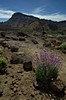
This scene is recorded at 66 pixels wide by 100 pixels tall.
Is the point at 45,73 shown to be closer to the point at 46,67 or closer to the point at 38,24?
the point at 46,67

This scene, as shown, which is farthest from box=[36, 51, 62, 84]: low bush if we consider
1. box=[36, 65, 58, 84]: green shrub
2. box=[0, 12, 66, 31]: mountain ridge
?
box=[0, 12, 66, 31]: mountain ridge

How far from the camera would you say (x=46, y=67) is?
26.4ft

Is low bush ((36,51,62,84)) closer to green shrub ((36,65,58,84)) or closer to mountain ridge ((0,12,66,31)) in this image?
green shrub ((36,65,58,84))

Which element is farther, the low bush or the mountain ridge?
the mountain ridge

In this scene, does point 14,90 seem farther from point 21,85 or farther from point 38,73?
point 38,73

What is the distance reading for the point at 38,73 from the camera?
8.04m

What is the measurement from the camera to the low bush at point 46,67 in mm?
7887

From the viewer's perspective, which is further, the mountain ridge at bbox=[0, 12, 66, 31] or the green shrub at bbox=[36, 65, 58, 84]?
the mountain ridge at bbox=[0, 12, 66, 31]

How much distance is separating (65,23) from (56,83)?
134320 mm

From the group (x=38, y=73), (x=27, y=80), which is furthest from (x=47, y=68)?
(x=27, y=80)

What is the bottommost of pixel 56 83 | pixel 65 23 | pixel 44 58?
pixel 65 23

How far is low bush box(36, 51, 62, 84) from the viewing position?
7887mm

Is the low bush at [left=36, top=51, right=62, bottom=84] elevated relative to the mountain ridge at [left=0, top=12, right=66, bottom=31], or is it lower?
elevated

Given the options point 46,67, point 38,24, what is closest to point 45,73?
point 46,67
